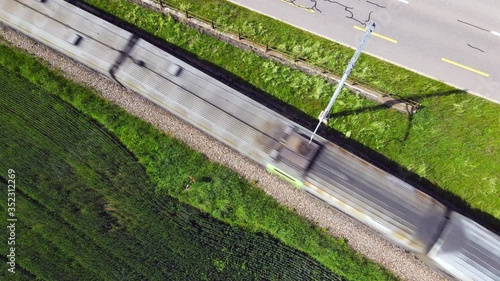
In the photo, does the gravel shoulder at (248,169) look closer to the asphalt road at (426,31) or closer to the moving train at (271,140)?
the moving train at (271,140)

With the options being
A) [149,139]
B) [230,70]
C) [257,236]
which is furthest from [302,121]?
[149,139]

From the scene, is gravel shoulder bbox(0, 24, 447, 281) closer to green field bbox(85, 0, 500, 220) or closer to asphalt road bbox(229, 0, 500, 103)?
green field bbox(85, 0, 500, 220)

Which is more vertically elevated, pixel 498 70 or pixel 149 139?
pixel 498 70

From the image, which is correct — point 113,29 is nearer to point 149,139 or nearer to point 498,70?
point 149,139

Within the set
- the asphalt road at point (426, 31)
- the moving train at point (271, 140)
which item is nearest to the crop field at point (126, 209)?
the moving train at point (271, 140)

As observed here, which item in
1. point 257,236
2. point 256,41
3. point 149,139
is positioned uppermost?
point 256,41

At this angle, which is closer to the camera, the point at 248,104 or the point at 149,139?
the point at 248,104

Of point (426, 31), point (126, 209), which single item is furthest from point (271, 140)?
point (426, 31)
